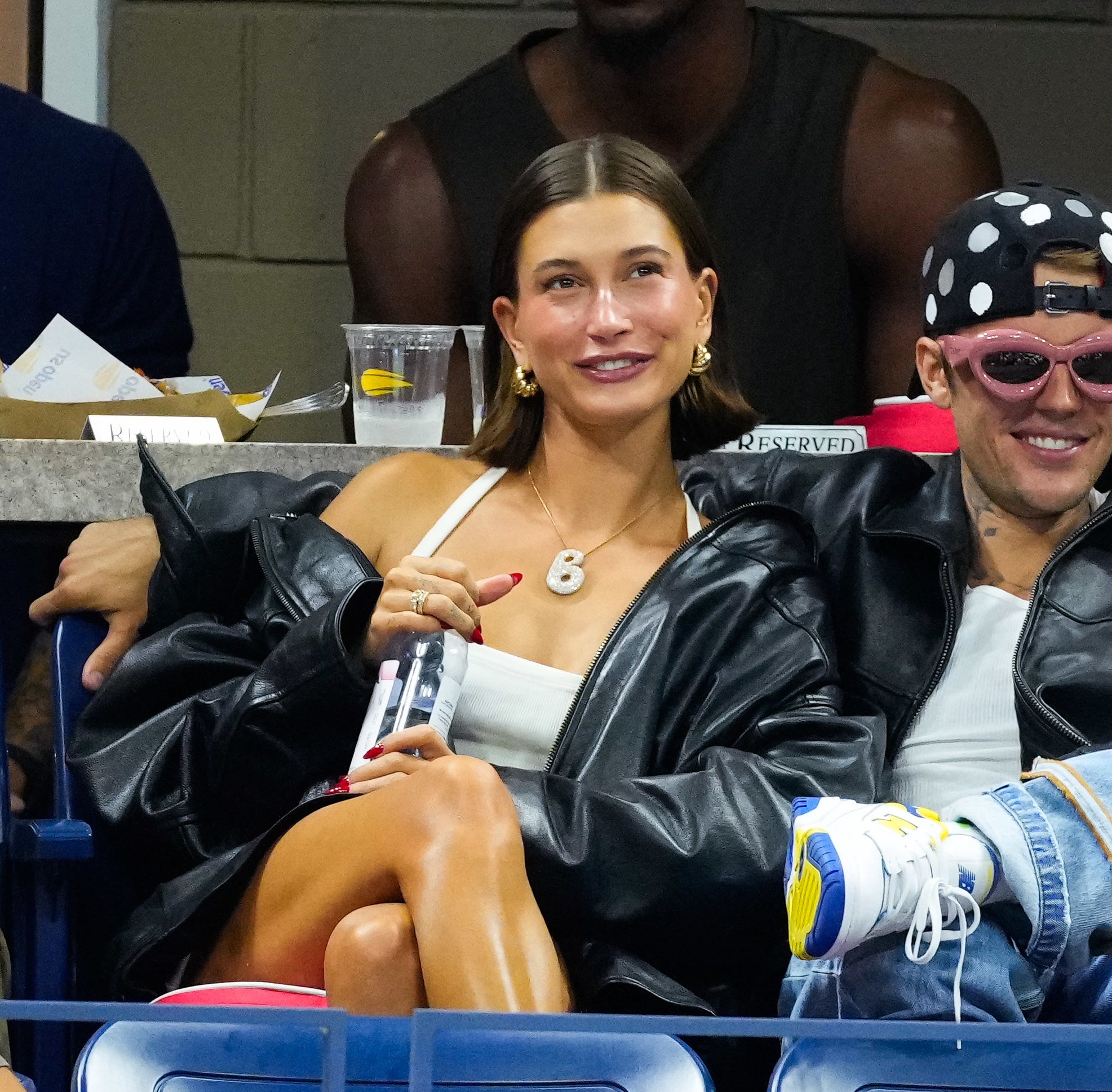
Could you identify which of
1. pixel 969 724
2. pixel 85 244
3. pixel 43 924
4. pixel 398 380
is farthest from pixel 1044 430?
pixel 85 244

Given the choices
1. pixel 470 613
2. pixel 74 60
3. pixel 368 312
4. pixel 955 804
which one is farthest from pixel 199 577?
pixel 74 60

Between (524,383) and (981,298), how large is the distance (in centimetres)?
59

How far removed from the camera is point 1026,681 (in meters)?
1.89

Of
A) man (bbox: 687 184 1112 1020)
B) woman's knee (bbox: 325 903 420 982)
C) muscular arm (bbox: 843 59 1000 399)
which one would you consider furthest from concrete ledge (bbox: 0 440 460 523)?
muscular arm (bbox: 843 59 1000 399)

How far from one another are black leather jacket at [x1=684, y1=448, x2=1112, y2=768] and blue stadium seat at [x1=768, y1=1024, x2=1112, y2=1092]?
0.73 meters

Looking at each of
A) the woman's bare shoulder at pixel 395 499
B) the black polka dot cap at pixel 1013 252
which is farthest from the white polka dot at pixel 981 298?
the woman's bare shoulder at pixel 395 499

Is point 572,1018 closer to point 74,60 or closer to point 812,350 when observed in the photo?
point 812,350

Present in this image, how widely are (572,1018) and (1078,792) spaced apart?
24.3 inches

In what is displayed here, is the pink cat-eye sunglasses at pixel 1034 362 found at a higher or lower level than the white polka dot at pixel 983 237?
lower

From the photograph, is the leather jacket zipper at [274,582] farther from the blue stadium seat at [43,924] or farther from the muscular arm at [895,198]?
the muscular arm at [895,198]

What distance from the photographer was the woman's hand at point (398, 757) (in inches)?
70.2

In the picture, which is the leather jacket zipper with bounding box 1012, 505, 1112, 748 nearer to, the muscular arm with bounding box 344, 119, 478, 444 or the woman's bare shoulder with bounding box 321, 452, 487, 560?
the woman's bare shoulder with bounding box 321, 452, 487, 560

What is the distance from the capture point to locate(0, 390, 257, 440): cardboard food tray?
236 cm

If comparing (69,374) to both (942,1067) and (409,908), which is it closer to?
(409,908)
